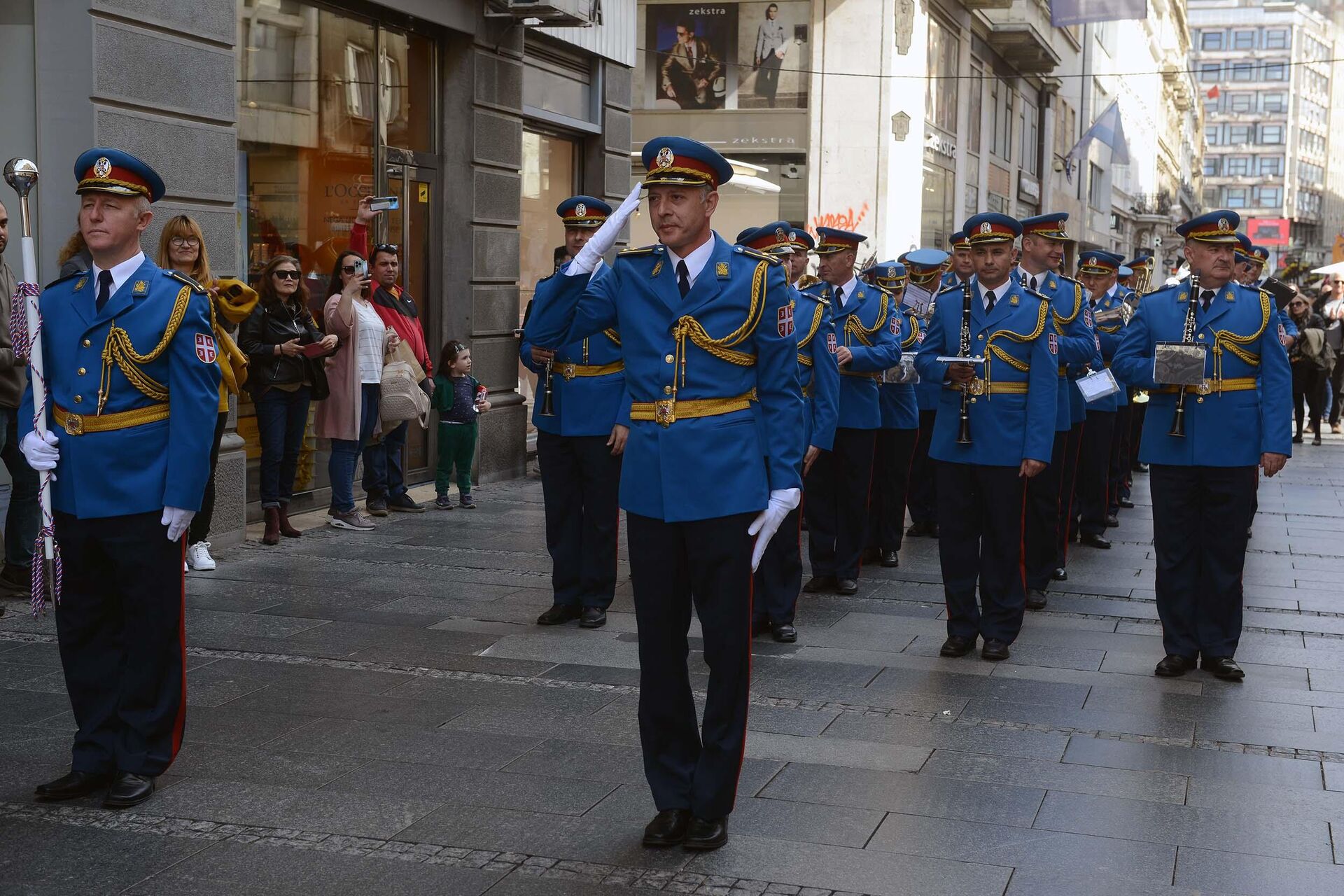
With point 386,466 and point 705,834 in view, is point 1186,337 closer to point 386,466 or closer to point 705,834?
point 705,834

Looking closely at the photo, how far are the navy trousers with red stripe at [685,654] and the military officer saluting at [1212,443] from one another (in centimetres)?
326

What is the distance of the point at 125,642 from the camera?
5.22 metres

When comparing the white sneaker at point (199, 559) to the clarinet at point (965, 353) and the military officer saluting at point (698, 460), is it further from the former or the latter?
the military officer saluting at point (698, 460)

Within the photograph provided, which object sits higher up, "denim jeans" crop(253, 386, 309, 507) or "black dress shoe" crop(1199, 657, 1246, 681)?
"denim jeans" crop(253, 386, 309, 507)

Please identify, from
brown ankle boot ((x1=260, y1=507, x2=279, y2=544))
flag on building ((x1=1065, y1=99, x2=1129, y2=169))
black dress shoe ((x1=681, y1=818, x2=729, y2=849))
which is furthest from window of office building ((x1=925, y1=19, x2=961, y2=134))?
black dress shoe ((x1=681, y1=818, x2=729, y2=849))

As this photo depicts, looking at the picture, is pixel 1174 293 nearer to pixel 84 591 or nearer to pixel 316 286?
pixel 84 591

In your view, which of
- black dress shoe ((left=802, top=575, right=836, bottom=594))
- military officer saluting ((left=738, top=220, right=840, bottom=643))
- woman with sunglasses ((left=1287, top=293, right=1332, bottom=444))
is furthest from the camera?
woman with sunglasses ((left=1287, top=293, right=1332, bottom=444))

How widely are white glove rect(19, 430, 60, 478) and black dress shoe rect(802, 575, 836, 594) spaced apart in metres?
5.22

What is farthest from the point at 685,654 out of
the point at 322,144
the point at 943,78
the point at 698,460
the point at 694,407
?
the point at 943,78

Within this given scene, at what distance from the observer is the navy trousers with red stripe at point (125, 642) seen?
5.16 meters

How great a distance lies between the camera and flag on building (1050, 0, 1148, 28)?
2278cm

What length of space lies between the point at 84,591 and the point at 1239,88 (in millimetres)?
147882

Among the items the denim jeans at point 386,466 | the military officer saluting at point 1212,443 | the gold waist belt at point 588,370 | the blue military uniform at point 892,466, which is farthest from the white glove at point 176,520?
the denim jeans at point 386,466

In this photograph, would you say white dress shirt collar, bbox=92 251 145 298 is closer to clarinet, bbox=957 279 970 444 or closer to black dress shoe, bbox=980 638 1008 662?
clarinet, bbox=957 279 970 444
